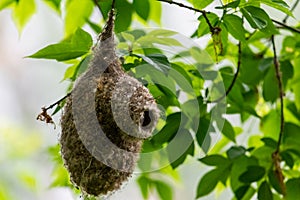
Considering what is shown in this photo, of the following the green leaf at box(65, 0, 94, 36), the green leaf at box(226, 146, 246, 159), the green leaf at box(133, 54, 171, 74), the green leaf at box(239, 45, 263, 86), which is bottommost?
the green leaf at box(226, 146, 246, 159)

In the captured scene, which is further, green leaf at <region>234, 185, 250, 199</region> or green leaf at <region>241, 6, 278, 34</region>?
green leaf at <region>234, 185, 250, 199</region>

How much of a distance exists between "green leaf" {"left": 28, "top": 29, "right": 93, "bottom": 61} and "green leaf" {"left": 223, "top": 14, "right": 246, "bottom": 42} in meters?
0.24

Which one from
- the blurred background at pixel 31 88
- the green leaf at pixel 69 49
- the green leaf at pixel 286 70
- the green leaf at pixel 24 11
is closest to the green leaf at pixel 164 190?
Result: the green leaf at pixel 286 70

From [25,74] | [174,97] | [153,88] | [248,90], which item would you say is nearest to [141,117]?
[153,88]

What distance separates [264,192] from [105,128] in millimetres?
551

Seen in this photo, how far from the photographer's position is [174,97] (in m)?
1.19

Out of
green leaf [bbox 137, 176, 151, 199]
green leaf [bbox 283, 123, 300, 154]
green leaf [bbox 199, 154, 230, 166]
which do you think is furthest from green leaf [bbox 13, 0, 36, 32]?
green leaf [bbox 283, 123, 300, 154]

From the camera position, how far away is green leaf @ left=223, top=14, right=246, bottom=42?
1.04 m

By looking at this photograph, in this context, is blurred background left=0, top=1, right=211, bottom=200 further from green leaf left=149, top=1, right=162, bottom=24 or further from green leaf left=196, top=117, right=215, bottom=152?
green leaf left=196, top=117, right=215, bottom=152

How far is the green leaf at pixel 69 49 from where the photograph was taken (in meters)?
1.00

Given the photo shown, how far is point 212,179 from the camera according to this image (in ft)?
4.56

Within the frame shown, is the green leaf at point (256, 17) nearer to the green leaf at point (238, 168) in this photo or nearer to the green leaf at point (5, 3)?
the green leaf at point (238, 168)

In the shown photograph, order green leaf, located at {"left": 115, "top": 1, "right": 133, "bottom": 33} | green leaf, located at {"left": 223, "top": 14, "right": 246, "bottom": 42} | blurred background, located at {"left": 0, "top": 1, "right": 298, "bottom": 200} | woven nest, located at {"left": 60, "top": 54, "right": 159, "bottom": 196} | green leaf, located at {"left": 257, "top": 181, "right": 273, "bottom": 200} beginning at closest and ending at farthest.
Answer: woven nest, located at {"left": 60, "top": 54, "right": 159, "bottom": 196} → green leaf, located at {"left": 223, "top": 14, "right": 246, "bottom": 42} → green leaf, located at {"left": 115, "top": 1, "right": 133, "bottom": 33} → green leaf, located at {"left": 257, "top": 181, "right": 273, "bottom": 200} → blurred background, located at {"left": 0, "top": 1, "right": 298, "bottom": 200}

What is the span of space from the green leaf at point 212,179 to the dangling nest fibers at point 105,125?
0.44 metres
